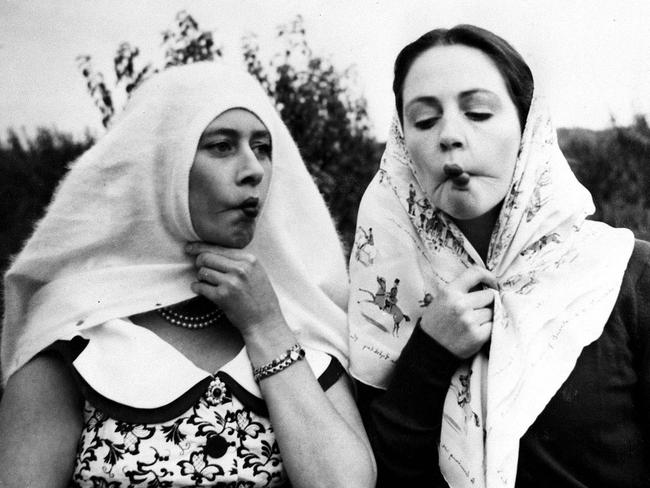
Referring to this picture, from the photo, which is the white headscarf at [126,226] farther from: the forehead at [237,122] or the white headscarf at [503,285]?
the white headscarf at [503,285]

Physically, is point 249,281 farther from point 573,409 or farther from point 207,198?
point 573,409

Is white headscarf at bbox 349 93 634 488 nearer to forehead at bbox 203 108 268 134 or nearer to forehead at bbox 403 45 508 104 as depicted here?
forehead at bbox 403 45 508 104

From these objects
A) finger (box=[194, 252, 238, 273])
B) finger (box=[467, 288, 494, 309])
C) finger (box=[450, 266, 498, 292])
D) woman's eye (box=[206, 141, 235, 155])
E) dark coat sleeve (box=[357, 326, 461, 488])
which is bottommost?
dark coat sleeve (box=[357, 326, 461, 488])

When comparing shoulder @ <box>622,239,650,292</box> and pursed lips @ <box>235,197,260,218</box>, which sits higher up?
pursed lips @ <box>235,197,260,218</box>

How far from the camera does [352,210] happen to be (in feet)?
9.11

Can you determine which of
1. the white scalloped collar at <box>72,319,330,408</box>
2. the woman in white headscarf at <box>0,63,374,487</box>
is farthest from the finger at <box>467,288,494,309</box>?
the white scalloped collar at <box>72,319,330,408</box>

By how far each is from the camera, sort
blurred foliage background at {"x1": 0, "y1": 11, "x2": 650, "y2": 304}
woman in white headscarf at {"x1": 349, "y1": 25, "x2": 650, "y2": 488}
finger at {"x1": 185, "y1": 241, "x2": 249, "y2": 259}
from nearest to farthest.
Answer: woman in white headscarf at {"x1": 349, "y1": 25, "x2": 650, "y2": 488}, finger at {"x1": 185, "y1": 241, "x2": 249, "y2": 259}, blurred foliage background at {"x1": 0, "y1": 11, "x2": 650, "y2": 304}

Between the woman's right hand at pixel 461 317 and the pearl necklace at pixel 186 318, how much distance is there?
592 mm

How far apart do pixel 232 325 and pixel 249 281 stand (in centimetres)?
18

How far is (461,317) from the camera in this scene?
1744 mm

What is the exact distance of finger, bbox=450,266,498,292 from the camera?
1.81m

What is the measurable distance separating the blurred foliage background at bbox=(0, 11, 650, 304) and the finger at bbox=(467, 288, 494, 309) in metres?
0.99

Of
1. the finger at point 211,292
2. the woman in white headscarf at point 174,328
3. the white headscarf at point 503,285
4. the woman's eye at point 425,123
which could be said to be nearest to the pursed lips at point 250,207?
the woman in white headscarf at point 174,328

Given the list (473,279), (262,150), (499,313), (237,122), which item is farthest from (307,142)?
(499,313)
